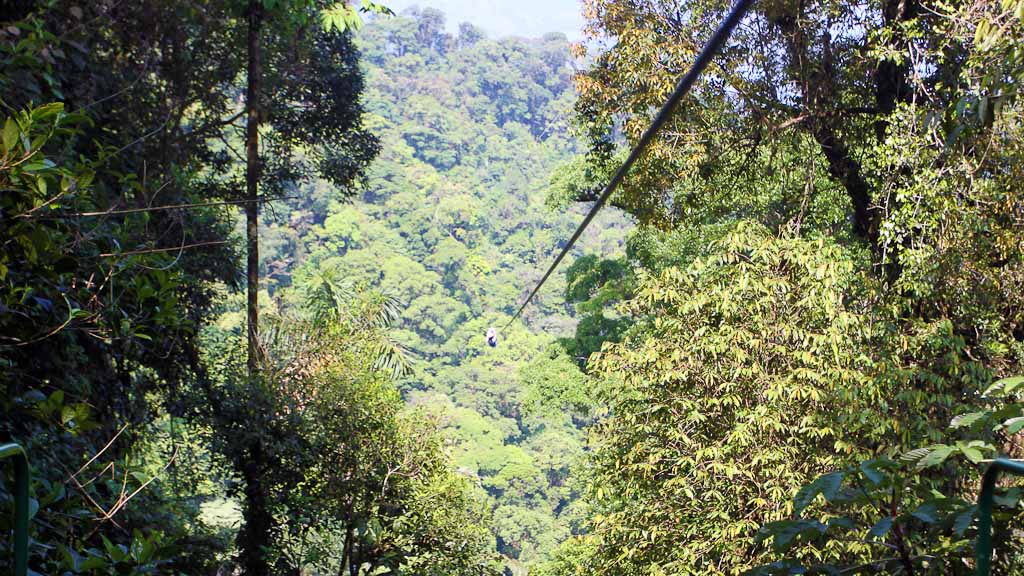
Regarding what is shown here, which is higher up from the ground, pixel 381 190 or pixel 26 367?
pixel 381 190

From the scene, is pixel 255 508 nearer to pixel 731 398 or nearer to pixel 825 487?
pixel 731 398

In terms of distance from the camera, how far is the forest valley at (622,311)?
169cm

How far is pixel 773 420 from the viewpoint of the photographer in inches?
136

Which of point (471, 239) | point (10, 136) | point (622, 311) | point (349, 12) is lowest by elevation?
point (10, 136)

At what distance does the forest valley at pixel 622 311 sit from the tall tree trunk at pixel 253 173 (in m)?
0.03

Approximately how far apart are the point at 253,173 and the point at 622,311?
4267mm

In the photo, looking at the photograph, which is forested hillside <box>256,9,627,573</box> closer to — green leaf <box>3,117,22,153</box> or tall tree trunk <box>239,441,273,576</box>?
tall tree trunk <box>239,441,273,576</box>

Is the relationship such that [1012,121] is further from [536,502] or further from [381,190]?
[381,190]

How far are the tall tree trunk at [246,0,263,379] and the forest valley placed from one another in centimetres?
3

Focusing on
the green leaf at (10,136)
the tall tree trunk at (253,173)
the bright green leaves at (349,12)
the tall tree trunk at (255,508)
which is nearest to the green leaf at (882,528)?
the green leaf at (10,136)

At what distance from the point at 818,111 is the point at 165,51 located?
176 inches

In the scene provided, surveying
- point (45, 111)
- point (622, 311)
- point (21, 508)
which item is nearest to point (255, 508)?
point (622, 311)

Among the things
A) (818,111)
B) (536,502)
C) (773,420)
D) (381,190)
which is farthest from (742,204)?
(381,190)

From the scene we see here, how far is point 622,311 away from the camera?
4.23m
